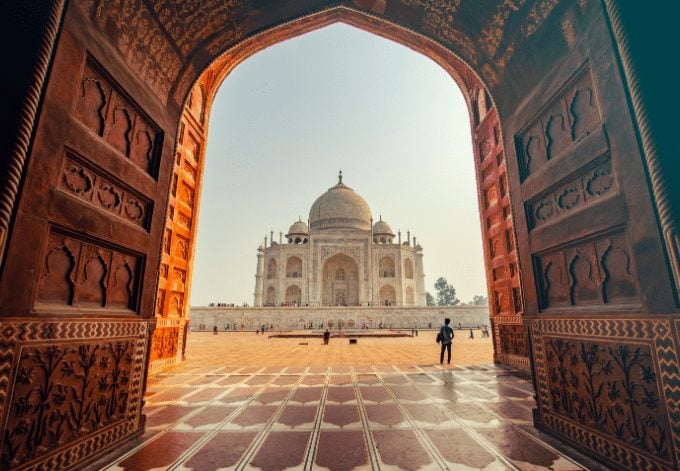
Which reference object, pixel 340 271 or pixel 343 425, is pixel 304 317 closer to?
pixel 340 271

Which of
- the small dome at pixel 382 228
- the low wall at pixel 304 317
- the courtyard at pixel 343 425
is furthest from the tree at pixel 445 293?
the courtyard at pixel 343 425

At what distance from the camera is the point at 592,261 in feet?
8.50

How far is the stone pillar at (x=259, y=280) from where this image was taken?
35.9 metres

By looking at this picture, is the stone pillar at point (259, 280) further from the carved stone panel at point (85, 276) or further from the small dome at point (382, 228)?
the carved stone panel at point (85, 276)

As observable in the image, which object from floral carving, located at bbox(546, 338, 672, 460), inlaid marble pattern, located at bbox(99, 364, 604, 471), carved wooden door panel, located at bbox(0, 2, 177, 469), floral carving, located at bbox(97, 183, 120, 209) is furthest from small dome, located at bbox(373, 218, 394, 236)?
floral carving, located at bbox(97, 183, 120, 209)

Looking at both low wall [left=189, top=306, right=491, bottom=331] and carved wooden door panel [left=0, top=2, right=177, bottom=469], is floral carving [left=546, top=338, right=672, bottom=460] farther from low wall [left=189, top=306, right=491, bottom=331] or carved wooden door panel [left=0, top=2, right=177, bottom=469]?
low wall [left=189, top=306, right=491, bottom=331]

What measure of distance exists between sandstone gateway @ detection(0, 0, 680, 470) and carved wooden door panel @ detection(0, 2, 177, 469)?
0.01 metres

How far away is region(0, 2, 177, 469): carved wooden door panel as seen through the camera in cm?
193

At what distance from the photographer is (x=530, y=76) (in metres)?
3.40

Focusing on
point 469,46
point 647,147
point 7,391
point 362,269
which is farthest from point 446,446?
point 362,269

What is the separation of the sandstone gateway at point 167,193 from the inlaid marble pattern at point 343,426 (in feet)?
1.26

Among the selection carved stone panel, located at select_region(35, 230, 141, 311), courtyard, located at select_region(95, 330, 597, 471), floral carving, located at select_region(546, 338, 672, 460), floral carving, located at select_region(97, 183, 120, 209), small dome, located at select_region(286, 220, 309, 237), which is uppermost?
small dome, located at select_region(286, 220, 309, 237)

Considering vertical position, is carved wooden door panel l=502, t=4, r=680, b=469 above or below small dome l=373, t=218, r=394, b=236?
below

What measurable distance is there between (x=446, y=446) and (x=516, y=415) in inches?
52.9
